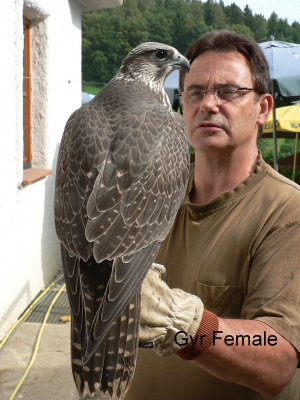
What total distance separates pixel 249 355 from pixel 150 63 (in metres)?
1.50

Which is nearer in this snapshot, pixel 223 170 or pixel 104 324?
pixel 104 324

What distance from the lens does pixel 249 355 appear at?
67.7 inches

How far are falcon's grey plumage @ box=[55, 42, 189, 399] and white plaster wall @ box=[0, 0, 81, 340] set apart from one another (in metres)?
2.17

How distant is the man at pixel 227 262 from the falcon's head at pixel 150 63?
3.9 inches

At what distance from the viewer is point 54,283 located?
5441mm

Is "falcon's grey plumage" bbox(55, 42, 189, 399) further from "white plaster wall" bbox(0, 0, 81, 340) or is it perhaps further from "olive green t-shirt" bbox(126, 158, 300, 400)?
"white plaster wall" bbox(0, 0, 81, 340)

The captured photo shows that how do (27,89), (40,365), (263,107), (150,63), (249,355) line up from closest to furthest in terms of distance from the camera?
(249,355)
(263,107)
(150,63)
(40,365)
(27,89)

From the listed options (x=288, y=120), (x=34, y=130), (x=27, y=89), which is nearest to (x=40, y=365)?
(x=34, y=130)

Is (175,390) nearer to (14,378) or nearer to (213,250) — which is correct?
(213,250)

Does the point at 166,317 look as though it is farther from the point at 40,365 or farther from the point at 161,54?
the point at 40,365

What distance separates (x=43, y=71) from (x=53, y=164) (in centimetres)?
93

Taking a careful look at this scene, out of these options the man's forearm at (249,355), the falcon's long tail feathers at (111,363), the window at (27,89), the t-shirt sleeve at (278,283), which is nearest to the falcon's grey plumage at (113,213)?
the falcon's long tail feathers at (111,363)

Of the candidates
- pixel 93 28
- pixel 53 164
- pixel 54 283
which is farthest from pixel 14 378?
pixel 93 28

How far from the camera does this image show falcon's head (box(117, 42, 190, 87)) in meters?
2.53
